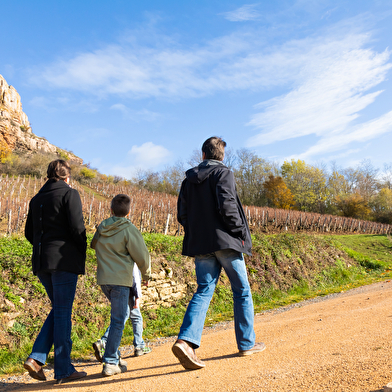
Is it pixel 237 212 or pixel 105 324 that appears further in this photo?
pixel 105 324

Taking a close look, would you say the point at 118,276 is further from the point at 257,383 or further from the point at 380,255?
the point at 380,255

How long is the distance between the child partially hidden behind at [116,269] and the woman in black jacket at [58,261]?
219 mm

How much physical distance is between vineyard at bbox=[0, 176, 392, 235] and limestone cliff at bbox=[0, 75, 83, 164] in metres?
23.1

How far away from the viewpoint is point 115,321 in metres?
3.03

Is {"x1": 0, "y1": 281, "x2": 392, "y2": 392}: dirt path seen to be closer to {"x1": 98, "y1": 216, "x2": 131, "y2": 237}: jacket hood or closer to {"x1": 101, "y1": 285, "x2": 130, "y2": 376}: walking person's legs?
{"x1": 101, "y1": 285, "x2": 130, "y2": 376}: walking person's legs

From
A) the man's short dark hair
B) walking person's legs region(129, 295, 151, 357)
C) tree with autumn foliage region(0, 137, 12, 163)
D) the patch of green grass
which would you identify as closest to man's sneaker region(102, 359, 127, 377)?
walking person's legs region(129, 295, 151, 357)

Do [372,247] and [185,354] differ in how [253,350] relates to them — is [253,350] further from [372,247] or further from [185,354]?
[372,247]

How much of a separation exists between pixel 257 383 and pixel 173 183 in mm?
56627

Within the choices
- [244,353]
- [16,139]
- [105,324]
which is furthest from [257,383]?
[16,139]

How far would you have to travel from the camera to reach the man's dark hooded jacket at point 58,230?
2975 mm

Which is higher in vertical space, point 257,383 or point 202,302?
point 202,302

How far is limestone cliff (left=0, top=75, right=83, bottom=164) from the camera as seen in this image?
54.6 metres

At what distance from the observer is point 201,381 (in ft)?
8.03

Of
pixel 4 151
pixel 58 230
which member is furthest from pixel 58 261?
pixel 4 151
